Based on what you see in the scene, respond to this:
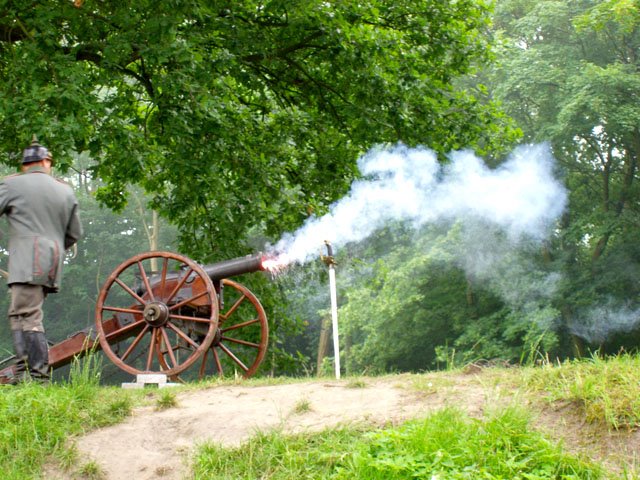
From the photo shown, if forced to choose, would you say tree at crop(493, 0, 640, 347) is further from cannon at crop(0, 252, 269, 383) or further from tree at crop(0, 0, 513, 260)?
cannon at crop(0, 252, 269, 383)

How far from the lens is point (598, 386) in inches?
207

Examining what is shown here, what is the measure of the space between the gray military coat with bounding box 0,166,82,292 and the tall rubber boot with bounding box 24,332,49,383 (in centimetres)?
40

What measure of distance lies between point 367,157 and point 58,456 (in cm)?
862

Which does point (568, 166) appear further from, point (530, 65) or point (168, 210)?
point (168, 210)

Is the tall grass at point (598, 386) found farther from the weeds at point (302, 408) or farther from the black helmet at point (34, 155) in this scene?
the black helmet at point (34, 155)

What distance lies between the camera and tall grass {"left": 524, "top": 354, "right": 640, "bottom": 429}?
500 centimetres

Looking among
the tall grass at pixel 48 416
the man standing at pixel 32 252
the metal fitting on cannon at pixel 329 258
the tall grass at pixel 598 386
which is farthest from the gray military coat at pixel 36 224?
the tall grass at pixel 598 386

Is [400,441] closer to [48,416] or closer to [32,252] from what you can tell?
[48,416]

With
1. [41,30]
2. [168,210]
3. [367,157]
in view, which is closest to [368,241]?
[367,157]

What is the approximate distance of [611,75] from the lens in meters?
22.4

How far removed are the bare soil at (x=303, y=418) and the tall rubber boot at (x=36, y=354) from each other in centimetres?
137

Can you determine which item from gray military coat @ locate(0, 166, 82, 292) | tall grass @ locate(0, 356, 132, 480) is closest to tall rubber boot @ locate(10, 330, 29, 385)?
gray military coat @ locate(0, 166, 82, 292)

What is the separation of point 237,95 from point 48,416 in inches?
355

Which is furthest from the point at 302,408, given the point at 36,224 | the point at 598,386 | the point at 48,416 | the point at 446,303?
A: the point at 446,303
